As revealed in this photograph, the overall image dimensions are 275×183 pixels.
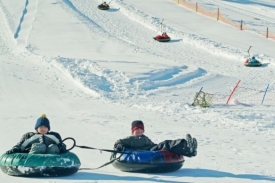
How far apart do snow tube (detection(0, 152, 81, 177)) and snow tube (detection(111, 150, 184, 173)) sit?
0.86 m

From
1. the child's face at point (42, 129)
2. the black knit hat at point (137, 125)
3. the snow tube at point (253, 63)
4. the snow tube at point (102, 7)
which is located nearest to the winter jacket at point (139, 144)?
the black knit hat at point (137, 125)

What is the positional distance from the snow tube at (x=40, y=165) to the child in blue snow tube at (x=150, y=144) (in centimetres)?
105

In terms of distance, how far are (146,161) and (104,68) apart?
15.7 meters

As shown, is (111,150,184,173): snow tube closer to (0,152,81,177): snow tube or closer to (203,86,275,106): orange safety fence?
(0,152,81,177): snow tube

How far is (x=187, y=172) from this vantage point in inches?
485

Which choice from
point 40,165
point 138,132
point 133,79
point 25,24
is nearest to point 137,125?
point 138,132

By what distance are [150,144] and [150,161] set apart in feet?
1.99

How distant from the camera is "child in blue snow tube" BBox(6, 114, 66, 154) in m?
11.8

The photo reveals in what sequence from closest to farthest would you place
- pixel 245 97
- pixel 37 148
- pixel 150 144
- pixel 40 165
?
pixel 40 165
pixel 37 148
pixel 150 144
pixel 245 97

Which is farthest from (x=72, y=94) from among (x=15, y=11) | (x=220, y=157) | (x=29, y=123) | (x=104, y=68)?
(x=15, y=11)

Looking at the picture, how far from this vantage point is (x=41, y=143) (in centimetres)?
1181

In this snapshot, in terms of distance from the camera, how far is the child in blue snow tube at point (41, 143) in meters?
11.8

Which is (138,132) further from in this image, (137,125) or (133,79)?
(133,79)

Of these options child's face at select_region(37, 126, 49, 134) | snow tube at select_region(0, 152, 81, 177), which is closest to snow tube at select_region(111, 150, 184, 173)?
snow tube at select_region(0, 152, 81, 177)
